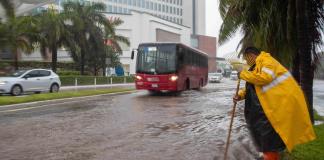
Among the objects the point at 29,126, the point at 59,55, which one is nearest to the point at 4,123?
the point at 29,126

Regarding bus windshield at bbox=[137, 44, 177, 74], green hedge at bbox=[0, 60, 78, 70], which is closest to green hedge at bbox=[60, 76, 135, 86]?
green hedge at bbox=[0, 60, 78, 70]

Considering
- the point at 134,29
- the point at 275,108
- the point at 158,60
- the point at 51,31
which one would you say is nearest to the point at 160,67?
the point at 158,60

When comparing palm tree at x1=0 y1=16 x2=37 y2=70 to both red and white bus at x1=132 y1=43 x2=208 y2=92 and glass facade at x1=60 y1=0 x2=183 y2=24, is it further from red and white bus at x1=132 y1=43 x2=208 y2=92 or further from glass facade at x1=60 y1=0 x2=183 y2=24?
glass facade at x1=60 y1=0 x2=183 y2=24

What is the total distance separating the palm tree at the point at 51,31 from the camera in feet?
156

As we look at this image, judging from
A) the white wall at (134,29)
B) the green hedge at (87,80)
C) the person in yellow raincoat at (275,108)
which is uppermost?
the white wall at (134,29)

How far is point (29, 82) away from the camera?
26.9 meters

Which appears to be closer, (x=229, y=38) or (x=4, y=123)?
(x=4, y=123)

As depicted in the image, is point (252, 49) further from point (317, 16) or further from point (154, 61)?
point (154, 61)

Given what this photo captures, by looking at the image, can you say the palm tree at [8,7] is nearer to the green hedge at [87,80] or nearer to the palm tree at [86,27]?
the green hedge at [87,80]

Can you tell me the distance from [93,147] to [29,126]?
145 inches

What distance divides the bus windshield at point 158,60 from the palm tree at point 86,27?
24.5 m

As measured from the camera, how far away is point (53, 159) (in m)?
7.93

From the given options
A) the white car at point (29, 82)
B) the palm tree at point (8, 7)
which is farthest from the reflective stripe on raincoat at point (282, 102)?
the white car at point (29, 82)

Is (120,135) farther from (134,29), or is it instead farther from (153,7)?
(153,7)
